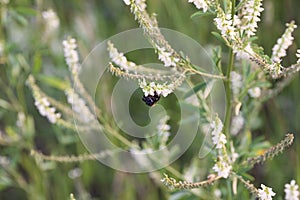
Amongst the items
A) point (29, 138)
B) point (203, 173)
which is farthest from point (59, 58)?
point (203, 173)

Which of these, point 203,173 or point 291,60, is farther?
point 291,60

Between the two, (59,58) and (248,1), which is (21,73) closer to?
(59,58)

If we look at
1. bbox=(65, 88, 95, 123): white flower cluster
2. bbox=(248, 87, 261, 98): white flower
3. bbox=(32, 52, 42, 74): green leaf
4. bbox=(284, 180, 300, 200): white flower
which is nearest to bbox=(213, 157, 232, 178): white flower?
bbox=(284, 180, 300, 200): white flower

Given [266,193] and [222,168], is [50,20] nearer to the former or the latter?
[222,168]

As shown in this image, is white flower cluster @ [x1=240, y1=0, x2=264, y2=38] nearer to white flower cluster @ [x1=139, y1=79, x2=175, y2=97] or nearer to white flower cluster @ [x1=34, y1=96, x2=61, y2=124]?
white flower cluster @ [x1=139, y1=79, x2=175, y2=97]

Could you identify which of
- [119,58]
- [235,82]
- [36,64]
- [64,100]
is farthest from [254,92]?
[64,100]

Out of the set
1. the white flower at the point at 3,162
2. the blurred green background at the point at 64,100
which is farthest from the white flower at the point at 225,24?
the white flower at the point at 3,162
